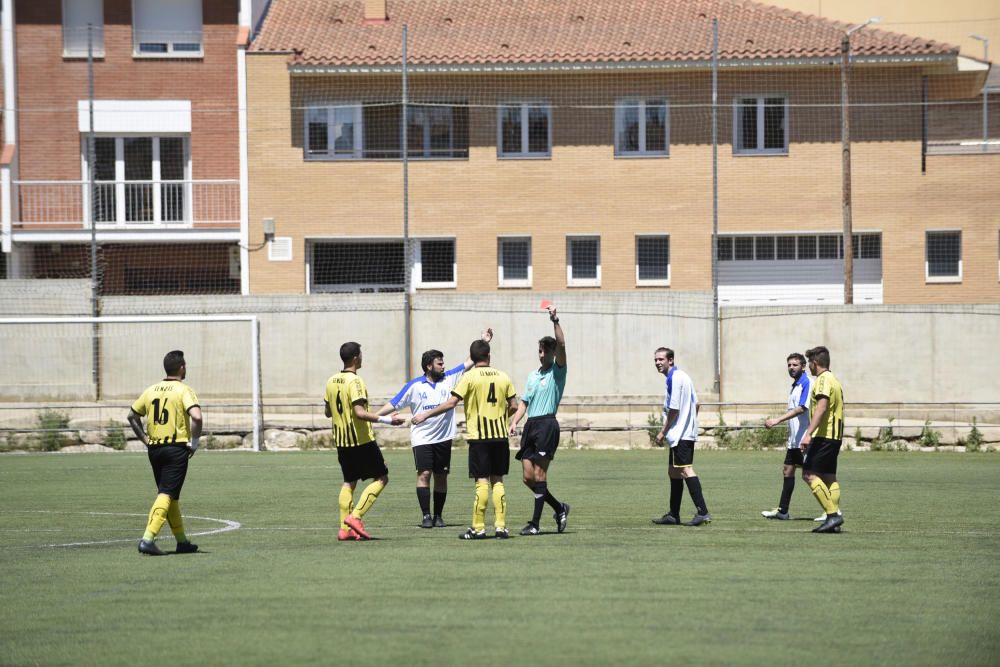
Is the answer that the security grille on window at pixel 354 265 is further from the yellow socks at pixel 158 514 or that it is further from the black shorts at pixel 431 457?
the yellow socks at pixel 158 514

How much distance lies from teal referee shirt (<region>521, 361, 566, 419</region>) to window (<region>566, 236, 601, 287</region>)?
21870 mm

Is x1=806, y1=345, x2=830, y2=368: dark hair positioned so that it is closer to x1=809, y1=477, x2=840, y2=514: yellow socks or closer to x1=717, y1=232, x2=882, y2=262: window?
x1=809, y1=477, x2=840, y2=514: yellow socks

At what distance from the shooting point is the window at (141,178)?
1460 inches

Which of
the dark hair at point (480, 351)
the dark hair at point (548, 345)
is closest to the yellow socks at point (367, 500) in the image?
the dark hair at point (480, 351)

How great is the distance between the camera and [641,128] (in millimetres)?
35688

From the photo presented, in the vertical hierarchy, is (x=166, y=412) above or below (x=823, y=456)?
above

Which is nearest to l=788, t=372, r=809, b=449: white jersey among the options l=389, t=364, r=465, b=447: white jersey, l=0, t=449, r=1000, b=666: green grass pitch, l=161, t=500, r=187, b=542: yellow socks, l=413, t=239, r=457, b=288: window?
l=0, t=449, r=1000, b=666: green grass pitch

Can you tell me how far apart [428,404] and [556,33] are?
23.5m

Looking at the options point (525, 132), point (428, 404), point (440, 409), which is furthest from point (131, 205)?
point (440, 409)

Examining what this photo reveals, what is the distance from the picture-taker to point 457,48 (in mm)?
36250

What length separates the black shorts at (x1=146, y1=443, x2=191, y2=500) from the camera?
12.5 m

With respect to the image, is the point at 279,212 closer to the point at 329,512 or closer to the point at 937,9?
the point at 329,512

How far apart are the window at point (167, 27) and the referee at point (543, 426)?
1044 inches

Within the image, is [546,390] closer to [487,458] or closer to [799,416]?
[487,458]
